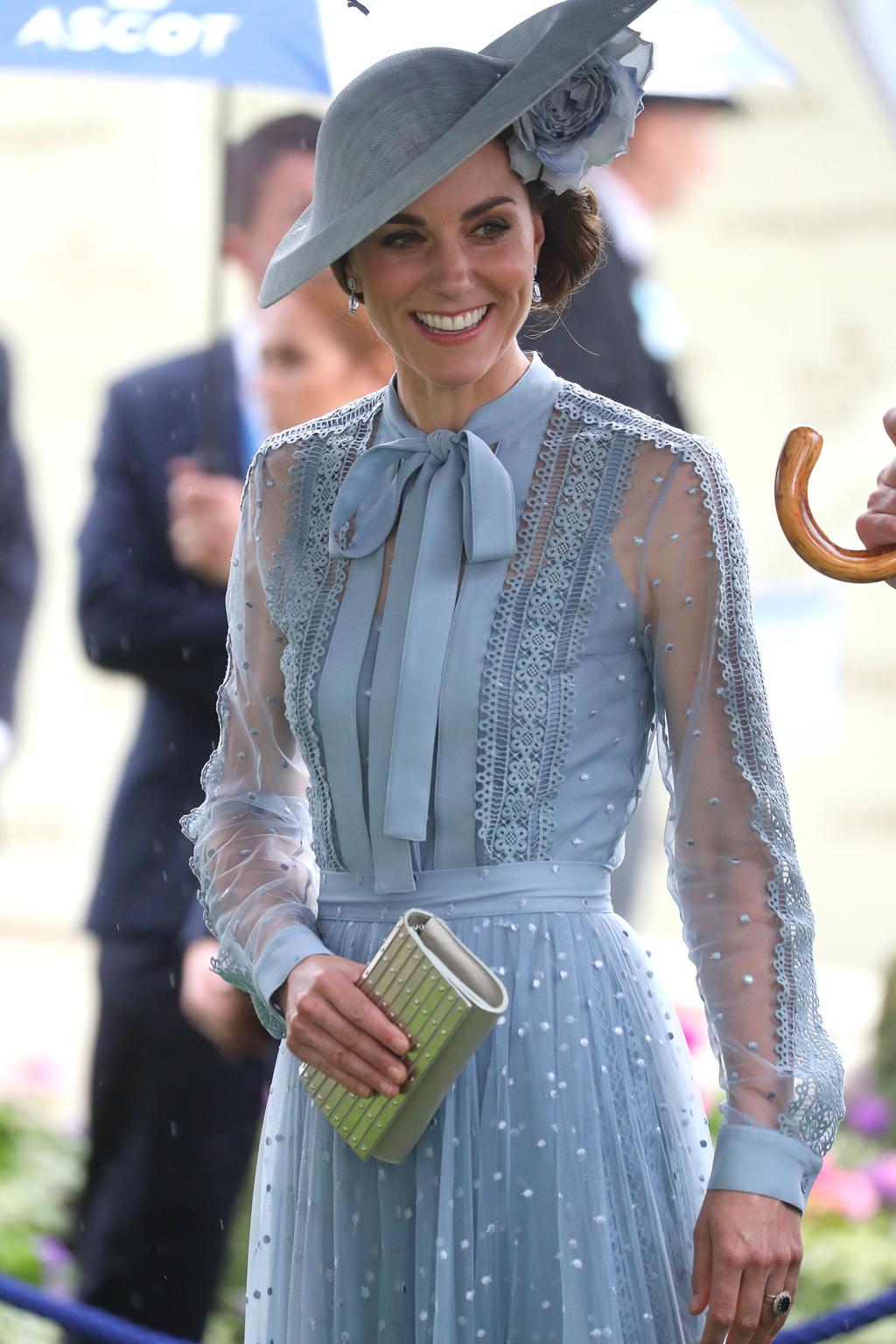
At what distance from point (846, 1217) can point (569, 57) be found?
294 cm

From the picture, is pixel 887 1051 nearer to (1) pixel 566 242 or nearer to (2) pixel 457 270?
(1) pixel 566 242

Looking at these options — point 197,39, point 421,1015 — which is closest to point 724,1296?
point 421,1015

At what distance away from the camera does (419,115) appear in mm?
1612

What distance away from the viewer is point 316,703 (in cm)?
169

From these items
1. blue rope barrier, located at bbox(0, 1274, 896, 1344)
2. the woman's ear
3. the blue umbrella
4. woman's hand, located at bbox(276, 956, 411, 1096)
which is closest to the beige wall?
the blue umbrella

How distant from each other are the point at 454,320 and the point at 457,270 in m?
0.05

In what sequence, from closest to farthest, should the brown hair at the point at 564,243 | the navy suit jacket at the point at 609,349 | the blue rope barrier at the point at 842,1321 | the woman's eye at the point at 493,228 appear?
1. the woman's eye at the point at 493,228
2. the brown hair at the point at 564,243
3. the blue rope barrier at the point at 842,1321
4. the navy suit jacket at the point at 609,349

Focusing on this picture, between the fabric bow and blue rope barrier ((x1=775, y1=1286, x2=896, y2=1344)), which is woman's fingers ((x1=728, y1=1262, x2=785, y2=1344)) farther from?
the fabric bow

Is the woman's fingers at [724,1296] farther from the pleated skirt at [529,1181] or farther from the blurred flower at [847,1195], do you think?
the blurred flower at [847,1195]

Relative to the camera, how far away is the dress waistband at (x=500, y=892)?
5.32 ft

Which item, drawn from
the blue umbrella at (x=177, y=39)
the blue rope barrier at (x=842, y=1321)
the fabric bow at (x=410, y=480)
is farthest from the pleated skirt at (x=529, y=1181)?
the blue umbrella at (x=177, y=39)

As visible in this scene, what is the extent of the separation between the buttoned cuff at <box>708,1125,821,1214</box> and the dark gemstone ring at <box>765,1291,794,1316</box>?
73mm

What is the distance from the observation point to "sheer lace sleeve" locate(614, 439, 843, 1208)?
1.54 meters

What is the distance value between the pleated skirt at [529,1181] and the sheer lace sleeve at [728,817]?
0.09 m
